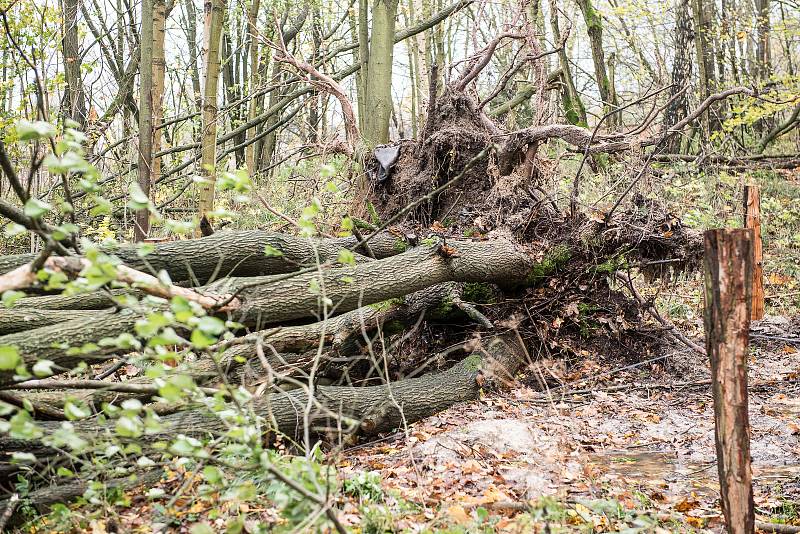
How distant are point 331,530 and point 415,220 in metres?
5.44

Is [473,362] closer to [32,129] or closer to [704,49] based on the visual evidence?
[32,129]

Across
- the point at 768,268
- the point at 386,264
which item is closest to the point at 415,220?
the point at 386,264

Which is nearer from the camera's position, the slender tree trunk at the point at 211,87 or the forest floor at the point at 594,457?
the forest floor at the point at 594,457

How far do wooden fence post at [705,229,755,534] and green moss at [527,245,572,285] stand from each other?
4.32m

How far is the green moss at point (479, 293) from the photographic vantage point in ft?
24.9

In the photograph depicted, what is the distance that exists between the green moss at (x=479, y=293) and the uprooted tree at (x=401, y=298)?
0.02 m

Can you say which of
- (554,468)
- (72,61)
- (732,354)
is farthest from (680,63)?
(732,354)

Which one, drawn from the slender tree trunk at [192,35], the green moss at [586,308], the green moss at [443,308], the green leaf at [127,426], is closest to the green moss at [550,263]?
the green moss at [586,308]

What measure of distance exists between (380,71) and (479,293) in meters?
4.07

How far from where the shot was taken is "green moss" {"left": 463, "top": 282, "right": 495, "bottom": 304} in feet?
24.9

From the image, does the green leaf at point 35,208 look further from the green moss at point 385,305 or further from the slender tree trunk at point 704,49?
the slender tree trunk at point 704,49

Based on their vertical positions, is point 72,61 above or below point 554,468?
above

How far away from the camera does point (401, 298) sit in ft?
23.0

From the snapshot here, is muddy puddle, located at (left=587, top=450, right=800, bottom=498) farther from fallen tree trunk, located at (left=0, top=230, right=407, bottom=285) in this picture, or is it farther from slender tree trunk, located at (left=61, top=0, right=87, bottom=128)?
slender tree trunk, located at (left=61, top=0, right=87, bottom=128)
